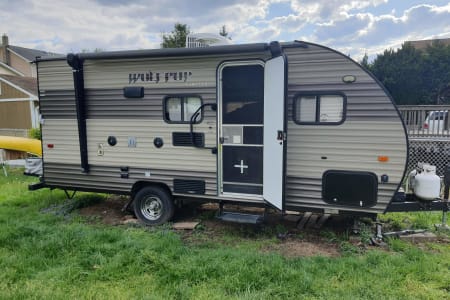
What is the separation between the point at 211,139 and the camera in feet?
17.5

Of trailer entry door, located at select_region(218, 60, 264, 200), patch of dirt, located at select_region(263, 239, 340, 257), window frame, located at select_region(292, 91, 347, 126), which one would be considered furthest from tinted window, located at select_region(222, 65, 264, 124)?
patch of dirt, located at select_region(263, 239, 340, 257)

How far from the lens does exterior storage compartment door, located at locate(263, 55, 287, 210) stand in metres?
4.56

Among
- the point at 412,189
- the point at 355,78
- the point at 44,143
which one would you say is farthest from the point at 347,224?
the point at 44,143

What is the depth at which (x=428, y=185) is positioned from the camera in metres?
4.71

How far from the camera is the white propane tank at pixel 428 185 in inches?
185

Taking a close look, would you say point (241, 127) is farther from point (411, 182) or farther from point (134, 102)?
point (411, 182)

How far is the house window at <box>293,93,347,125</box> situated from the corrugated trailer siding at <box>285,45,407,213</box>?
0.06 meters

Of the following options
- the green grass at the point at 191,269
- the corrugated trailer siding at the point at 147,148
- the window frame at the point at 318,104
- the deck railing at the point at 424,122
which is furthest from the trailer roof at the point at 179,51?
the deck railing at the point at 424,122

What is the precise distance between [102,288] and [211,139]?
2557mm

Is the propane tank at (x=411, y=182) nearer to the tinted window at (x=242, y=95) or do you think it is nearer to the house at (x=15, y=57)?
the tinted window at (x=242, y=95)

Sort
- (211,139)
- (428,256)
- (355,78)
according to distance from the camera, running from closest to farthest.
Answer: (428,256) < (355,78) < (211,139)

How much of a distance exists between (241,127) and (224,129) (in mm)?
262

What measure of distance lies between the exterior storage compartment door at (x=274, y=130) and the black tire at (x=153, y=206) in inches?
66.6

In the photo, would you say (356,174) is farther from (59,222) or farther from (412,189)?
(59,222)
